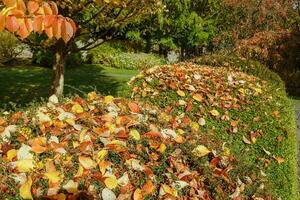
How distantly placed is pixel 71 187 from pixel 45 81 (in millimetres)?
13179

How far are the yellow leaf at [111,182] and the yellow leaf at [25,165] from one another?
444mm

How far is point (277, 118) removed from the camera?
629 centimetres

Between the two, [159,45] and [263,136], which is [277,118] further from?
[159,45]

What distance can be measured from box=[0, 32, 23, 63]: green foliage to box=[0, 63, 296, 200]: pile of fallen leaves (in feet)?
46.7

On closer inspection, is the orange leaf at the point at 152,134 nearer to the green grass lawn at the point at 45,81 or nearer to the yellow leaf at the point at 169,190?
the yellow leaf at the point at 169,190

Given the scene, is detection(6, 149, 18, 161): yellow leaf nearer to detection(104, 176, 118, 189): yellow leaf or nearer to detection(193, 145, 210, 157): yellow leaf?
detection(104, 176, 118, 189): yellow leaf

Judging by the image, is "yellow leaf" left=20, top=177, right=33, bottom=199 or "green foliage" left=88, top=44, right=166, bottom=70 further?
"green foliage" left=88, top=44, right=166, bottom=70

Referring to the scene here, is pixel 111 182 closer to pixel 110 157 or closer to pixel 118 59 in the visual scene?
pixel 110 157

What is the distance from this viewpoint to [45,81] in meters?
15.5

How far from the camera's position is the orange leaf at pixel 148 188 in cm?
289

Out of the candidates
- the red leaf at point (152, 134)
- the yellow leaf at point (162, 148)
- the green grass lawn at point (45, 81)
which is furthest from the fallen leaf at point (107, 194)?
the green grass lawn at point (45, 81)

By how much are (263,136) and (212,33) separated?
57.2 feet

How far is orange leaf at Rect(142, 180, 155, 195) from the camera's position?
9.49 feet

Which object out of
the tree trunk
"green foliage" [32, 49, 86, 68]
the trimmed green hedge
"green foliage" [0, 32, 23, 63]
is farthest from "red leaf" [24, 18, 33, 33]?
"green foliage" [32, 49, 86, 68]
